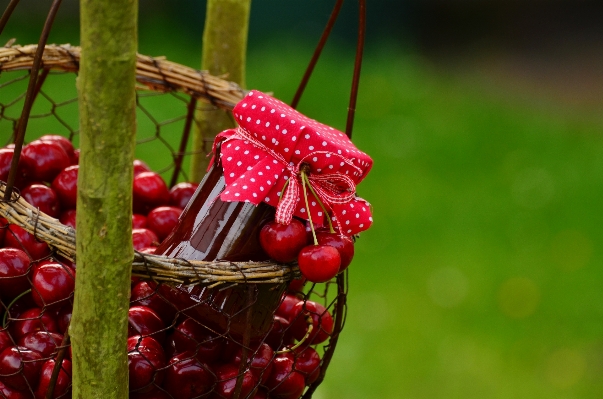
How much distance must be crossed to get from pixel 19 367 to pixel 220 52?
0.74 m

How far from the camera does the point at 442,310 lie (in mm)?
2314

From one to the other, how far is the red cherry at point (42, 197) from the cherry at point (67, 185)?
0.01m

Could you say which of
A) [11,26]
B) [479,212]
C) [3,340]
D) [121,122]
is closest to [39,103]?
[11,26]

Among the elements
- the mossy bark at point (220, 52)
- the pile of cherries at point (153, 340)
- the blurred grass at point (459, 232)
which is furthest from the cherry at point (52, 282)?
the blurred grass at point (459, 232)

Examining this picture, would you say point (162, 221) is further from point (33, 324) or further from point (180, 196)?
point (33, 324)

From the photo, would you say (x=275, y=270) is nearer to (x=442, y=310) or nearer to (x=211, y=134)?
(x=211, y=134)

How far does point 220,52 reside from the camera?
1394 millimetres

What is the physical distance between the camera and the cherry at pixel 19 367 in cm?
83

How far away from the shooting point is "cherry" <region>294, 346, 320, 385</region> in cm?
95

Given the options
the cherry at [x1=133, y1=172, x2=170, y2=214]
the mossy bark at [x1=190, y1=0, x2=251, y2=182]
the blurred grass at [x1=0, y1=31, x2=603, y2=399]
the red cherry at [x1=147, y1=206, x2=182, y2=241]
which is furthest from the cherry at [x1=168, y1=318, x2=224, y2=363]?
the blurred grass at [x1=0, y1=31, x2=603, y2=399]

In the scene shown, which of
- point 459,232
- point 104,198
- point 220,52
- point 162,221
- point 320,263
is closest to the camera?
point 104,198

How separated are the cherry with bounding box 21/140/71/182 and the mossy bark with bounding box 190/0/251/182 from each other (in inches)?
12.2

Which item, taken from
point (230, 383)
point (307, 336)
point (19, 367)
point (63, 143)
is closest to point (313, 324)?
point (307, 336)

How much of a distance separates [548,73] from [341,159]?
142 inches
